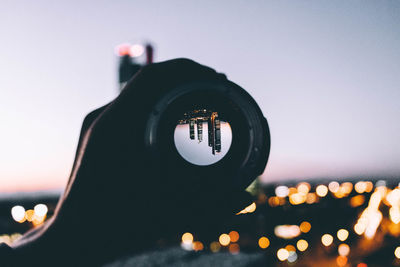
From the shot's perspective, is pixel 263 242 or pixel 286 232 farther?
pixel 263 242

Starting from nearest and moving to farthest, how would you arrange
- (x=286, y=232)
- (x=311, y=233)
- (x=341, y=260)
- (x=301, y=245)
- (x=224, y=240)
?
(x=341, y=260) < (x=286, y=232) < (x=301, y=245) < (x=224, y=240) < (x=311, y=233)

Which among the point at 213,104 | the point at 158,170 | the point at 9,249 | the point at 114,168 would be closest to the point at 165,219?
the point at 158,170

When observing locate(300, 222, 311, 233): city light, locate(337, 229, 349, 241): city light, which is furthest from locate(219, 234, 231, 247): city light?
locate(337, 229, 349, 241): city light

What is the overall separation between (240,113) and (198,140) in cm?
25

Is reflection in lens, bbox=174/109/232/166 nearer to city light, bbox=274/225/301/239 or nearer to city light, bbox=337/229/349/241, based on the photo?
city light, bbox=274/225/301/239

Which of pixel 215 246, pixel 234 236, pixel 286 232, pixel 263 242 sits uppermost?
pixel 286 232

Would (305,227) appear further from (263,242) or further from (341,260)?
(341,260)

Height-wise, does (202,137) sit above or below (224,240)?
above

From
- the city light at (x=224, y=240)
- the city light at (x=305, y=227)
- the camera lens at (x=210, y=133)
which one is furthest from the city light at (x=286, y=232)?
the camera lens at (x=210, y=133)

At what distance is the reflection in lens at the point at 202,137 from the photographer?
1.72m

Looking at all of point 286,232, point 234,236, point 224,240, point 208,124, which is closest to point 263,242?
point 286,232

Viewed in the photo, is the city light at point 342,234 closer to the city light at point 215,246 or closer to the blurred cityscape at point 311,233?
the blurred cityscape at point 311,233

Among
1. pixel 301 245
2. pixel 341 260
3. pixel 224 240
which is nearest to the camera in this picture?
pixel 341 260

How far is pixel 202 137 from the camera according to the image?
177cm
